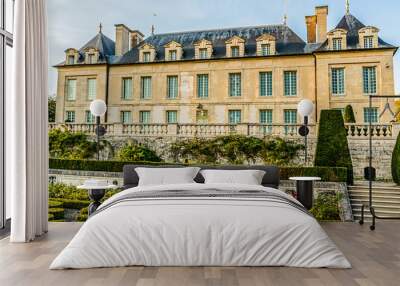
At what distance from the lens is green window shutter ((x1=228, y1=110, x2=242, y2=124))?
22.6ft

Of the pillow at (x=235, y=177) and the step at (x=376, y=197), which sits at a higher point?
the pillow at (x=235, y=177)

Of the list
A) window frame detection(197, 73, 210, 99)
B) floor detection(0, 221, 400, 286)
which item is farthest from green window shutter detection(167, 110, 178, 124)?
floor detection(0, 221, 400, 286)

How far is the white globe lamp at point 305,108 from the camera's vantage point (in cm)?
642

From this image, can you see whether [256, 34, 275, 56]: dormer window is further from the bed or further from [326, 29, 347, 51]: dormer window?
the bed

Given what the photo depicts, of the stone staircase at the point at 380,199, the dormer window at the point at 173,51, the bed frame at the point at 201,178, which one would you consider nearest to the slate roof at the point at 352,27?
the stone staircase at the point at 380,199

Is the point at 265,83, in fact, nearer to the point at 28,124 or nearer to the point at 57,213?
the point at 57,213

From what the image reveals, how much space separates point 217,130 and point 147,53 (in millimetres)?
2363

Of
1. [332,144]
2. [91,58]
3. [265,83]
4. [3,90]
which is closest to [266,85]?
[265,83]

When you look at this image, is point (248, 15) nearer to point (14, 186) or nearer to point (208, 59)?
point (208, 59)

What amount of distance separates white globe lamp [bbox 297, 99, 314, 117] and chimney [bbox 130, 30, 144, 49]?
3134 mm

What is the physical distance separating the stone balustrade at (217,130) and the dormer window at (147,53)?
1.60m

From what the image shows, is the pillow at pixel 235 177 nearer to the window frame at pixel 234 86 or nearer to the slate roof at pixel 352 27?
the window frame at pixel 234 86

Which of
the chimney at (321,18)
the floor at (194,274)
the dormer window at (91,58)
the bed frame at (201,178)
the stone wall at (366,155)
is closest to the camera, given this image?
the floor at (194,274)

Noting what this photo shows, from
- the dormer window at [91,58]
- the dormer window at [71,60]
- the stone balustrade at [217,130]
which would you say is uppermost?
the dormer window at [91,58]
